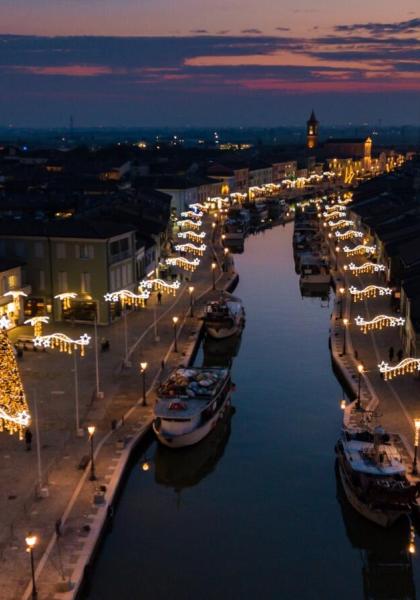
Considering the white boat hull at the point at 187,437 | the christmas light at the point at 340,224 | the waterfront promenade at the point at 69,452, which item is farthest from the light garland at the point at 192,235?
the white boat hull at the point at 187,437

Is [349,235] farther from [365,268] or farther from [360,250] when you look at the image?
[365,268]

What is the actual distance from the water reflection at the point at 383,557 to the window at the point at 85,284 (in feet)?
90.1

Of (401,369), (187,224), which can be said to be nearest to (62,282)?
(401,369)

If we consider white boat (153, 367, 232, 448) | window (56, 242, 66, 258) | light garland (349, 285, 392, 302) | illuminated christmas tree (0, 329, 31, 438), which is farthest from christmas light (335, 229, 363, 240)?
illuminated christmas tree (0, 329, 31, 438)

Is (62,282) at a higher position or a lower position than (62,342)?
higher

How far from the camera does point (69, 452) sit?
101 feet

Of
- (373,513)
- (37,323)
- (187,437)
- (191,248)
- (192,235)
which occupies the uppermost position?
(373,513)

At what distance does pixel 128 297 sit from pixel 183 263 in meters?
22.9

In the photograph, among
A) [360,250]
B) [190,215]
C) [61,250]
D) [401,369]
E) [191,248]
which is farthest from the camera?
[190,215]

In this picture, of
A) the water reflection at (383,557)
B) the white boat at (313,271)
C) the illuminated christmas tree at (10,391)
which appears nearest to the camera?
the water reflection at (383,557)

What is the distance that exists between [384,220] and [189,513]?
176ft

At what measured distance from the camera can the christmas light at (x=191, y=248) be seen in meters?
84.4

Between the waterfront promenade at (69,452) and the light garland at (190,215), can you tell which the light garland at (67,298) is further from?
the light garland at (190,215)

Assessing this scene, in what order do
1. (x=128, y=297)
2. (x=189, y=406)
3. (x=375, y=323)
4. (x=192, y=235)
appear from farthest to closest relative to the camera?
(x=192, y=235) → (x=128, y=297) → (x=375, y=323) → (x=189, y=406)
